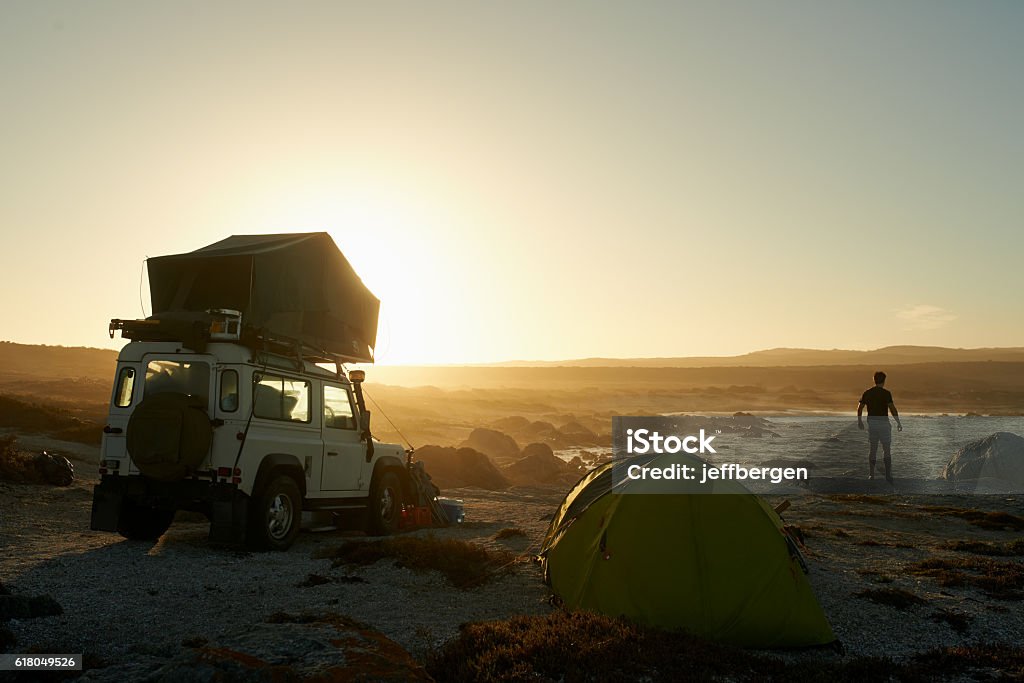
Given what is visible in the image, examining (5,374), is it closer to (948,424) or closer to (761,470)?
(761,470)

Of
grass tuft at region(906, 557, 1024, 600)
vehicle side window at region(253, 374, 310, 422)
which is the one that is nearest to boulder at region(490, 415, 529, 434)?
vehicle side window at region(253, 374, 310, 422)

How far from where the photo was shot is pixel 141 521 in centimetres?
1158

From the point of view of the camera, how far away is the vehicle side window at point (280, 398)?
35.6 feet

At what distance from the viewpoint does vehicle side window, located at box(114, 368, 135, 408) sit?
35.8 feet

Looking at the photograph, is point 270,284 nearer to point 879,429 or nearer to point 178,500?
point 178,500

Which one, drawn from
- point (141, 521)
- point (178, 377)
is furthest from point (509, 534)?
point (178, 377)

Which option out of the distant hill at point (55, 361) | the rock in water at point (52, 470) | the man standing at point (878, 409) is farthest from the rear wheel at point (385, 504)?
the distant hill at point (55, 361)

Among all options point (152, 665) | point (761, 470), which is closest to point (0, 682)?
point (152, 665)

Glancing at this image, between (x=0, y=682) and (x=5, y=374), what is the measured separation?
78.3m

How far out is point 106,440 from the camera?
430 inches

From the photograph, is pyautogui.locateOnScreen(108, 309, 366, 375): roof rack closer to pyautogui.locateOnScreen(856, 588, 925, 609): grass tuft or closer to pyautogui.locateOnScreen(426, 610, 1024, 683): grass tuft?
pyautogui.locateOnScreen(426, 610, 1024, 683): grass tuft

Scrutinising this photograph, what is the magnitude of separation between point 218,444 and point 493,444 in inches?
1151

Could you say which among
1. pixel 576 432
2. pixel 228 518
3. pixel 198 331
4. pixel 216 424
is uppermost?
pixel 198 331

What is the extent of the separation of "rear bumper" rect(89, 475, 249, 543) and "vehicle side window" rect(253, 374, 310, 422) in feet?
4.11
